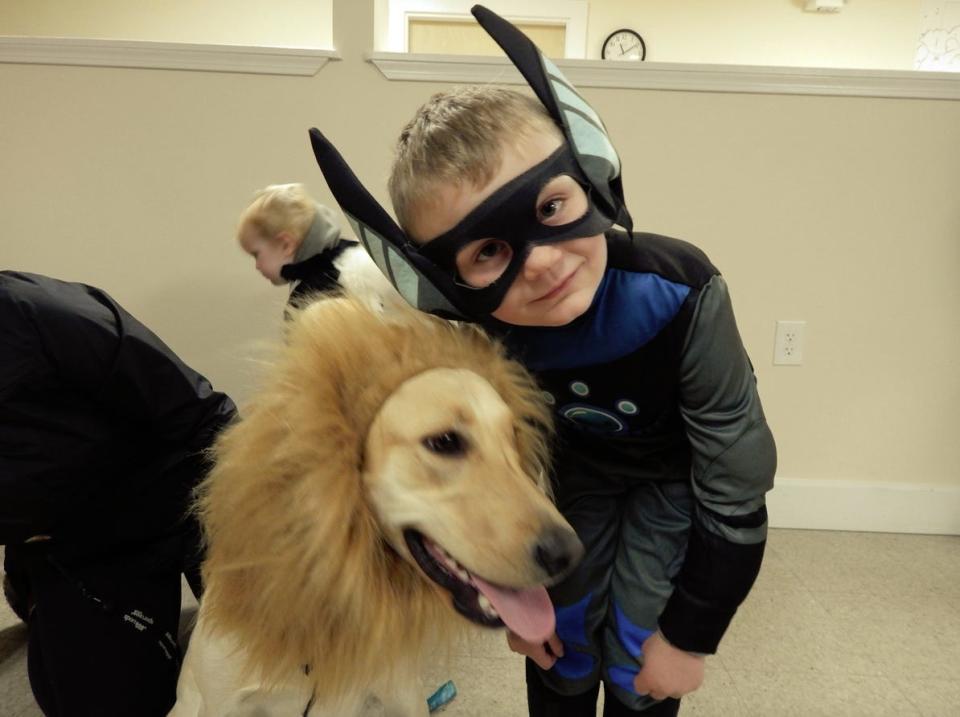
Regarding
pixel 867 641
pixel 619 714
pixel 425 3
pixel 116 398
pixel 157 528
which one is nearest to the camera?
pixel 619 714

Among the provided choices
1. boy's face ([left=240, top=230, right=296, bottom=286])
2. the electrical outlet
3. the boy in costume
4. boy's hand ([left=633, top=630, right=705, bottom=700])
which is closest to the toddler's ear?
boy's face ([left=240, top=230, right=296, bottom=286])

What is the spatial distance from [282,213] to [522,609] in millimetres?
1130

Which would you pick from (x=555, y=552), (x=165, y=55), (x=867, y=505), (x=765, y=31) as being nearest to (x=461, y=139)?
(x=555, y=552)

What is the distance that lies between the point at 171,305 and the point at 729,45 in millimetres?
3049

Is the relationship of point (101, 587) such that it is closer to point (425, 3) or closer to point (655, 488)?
point (655, 488)

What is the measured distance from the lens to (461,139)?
0.59 metres

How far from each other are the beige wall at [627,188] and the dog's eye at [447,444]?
126 centimetres

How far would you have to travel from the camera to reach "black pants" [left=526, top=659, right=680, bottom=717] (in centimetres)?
85

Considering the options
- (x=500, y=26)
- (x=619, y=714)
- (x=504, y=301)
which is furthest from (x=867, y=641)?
(x=500, y=26)

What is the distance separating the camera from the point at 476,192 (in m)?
0.57

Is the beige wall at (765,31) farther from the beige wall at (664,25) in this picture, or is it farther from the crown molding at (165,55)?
the crown molding at (165,55)

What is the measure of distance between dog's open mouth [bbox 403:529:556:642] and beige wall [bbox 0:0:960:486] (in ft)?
4.13

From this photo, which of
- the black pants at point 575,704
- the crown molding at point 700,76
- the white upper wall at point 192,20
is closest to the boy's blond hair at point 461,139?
the black pants at point 575,704

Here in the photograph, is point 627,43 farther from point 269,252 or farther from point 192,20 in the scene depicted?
point 269,252
